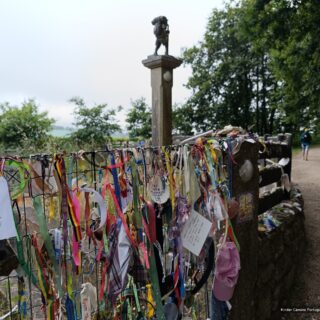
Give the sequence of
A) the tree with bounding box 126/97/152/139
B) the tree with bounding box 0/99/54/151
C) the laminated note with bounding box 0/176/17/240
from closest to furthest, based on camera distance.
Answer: the laminated note with bounding box 0/176/17/240 → the tree with bounding box 0/99/54/151 → the tree with bounding box 126/97/152/139

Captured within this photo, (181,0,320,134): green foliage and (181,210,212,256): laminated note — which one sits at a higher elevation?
(181,0,320,134): green foliage

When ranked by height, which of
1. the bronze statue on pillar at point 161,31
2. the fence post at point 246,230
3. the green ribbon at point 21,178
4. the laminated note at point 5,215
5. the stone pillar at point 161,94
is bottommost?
the fence post at point 246,230

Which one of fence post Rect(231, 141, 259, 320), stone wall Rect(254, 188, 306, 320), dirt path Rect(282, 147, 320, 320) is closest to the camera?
fence post Rect(231, 141, 259, 320)

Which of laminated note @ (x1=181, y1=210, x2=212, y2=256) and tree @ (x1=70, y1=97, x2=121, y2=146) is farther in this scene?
tree @ (x1=70, y1=97, x2=121, y2=146)

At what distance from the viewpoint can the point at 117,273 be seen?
1.26 meters

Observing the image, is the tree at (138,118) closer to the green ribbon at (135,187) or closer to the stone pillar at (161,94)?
the stone pillar at (161,94)

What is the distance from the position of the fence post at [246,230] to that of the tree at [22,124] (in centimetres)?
1131

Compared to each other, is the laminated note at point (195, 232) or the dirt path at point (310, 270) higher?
the laminated note at point (195, 232)

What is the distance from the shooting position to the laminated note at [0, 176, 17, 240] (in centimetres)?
93

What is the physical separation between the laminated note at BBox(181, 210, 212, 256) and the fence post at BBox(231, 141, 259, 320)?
562mm

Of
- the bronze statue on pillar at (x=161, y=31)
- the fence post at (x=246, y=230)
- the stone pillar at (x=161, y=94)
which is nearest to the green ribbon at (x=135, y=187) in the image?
the fence post at (x=246, y=230)

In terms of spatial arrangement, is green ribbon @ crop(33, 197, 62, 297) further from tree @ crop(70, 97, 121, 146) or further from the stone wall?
tree @ crop(70, 97, 121, 146)

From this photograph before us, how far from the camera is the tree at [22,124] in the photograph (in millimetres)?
13031

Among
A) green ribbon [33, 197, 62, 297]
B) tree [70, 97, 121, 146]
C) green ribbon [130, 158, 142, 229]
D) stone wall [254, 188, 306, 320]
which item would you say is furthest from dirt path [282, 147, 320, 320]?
tree [70, 97, 121, 146]
